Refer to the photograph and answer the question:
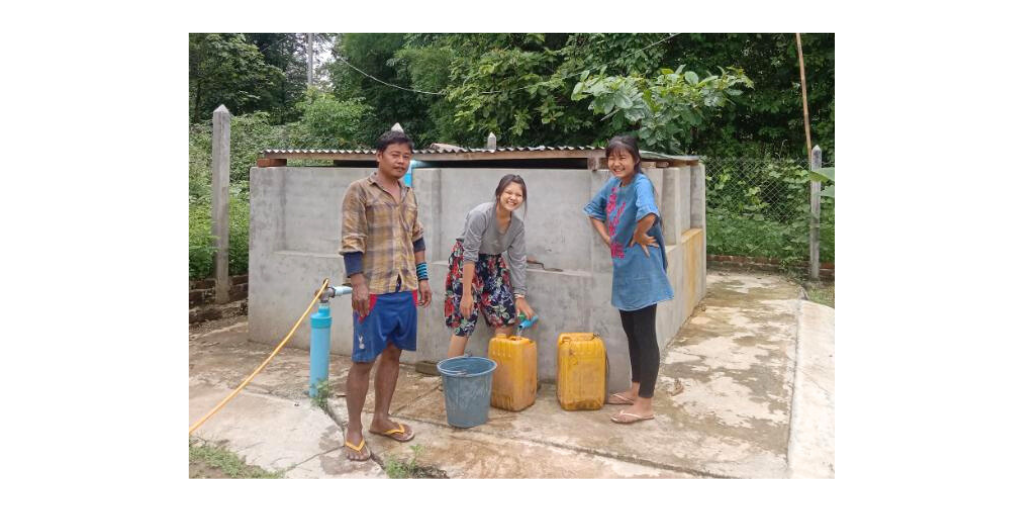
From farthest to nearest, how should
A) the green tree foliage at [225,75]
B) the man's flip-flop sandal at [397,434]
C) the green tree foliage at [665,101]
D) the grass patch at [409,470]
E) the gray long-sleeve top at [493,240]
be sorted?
the green tree foliage at [225,75] < the green tree foliage at [665,101] < the gray long-sleeve top at [493,240] < the man's flip-flop sandal at [397,434] < the grass patch at [409,470]

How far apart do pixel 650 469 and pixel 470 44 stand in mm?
11363

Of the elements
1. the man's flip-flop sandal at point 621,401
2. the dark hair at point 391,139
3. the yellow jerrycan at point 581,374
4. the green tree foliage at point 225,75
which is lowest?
the man's flip-flop sandal at point 621,401

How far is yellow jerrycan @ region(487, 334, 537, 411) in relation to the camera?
417 centimetres

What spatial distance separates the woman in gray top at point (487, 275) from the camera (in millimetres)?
4285

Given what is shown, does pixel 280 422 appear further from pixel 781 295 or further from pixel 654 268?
pixel 781 295

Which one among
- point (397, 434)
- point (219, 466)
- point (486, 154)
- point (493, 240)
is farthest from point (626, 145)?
point (219, 466)

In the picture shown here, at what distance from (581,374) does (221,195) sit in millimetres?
4396

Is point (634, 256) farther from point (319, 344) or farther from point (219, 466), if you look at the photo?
point (219, 466)

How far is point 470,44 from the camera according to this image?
1337 cm

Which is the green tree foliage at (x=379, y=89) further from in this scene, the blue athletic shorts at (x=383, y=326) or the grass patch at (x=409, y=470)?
the grass patch at (x=409, y=470)

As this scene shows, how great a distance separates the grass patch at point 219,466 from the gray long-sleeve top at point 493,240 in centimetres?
169

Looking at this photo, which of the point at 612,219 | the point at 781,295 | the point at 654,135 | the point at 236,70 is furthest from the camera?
the point at 236,70

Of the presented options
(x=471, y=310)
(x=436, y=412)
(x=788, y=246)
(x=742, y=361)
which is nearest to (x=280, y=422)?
(x=436, y=412)

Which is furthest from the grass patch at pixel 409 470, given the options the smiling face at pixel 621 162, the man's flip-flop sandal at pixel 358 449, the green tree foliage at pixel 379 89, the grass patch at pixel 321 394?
the green tree foliage at pixel 379 89
